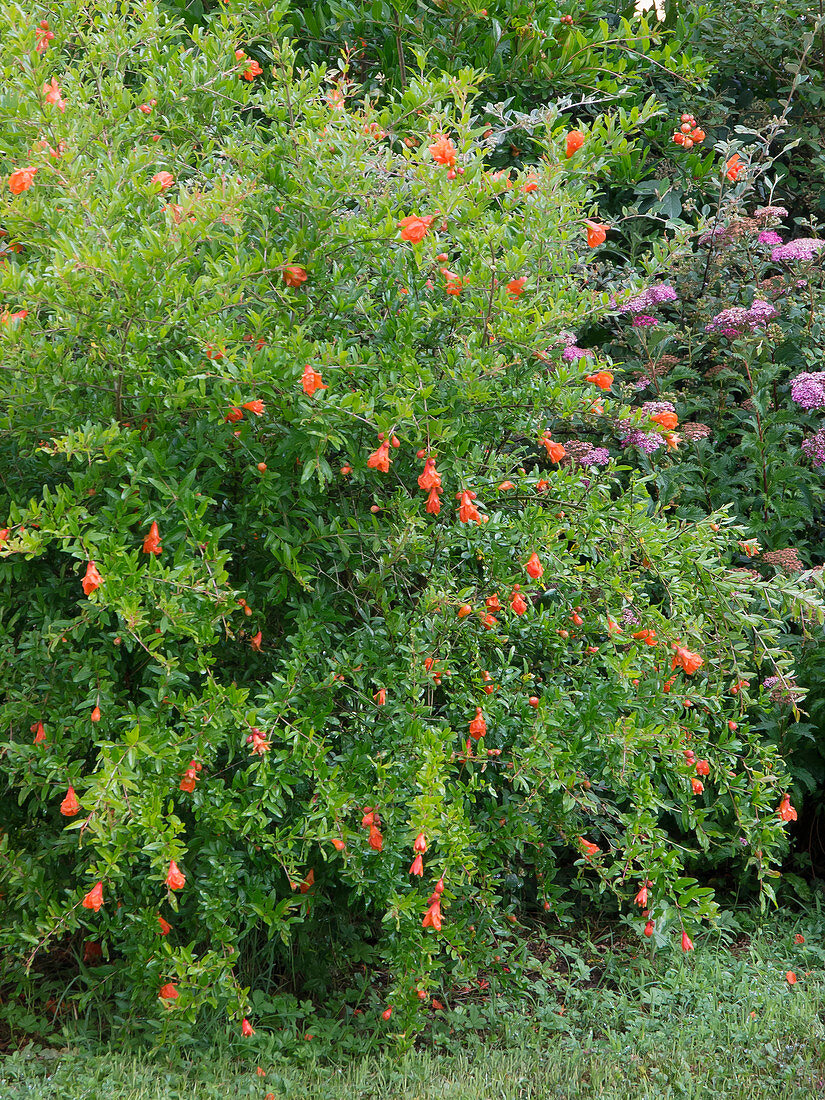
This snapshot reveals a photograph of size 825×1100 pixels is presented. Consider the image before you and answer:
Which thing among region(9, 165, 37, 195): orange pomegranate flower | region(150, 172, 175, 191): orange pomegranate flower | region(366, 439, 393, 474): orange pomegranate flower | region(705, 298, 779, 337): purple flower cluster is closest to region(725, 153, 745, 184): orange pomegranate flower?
region(705, 298, 779, 337): purple flower cluster

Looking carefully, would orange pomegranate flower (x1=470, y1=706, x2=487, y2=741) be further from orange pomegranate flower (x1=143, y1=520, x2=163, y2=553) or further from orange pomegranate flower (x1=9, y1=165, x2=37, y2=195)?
orange pomegranate flower (x1=9, y1=165, x2=37, y2=195)

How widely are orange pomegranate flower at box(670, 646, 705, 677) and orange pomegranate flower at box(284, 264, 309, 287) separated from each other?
1436 mm

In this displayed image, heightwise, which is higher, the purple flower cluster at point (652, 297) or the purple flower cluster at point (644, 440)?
the purple flower cluster at point (652, 297)

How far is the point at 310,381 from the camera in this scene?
2334 millimetres

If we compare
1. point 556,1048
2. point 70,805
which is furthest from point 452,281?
point 556,1048

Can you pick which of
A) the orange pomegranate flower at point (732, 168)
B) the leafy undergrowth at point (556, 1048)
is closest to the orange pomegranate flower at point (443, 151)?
the orange pomegranate flower at point (732, 168)

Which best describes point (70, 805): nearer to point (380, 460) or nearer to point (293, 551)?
point (293, 551)

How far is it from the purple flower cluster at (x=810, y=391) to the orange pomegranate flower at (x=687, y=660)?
4.67 feet

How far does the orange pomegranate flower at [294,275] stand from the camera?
258 cm

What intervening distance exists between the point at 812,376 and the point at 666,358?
1.84ft

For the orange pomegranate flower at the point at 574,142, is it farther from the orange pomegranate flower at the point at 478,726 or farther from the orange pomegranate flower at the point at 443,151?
the orange pomegranate flower at the point at 478,726

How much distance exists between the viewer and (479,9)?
14.6 ft

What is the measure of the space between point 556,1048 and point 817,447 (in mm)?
2407

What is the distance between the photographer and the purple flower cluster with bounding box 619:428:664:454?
384 centimetres
